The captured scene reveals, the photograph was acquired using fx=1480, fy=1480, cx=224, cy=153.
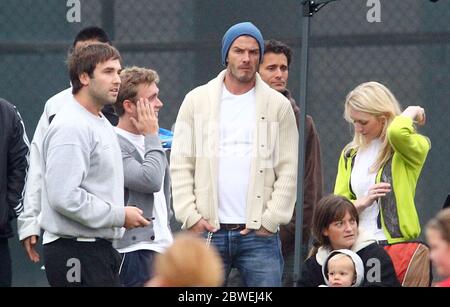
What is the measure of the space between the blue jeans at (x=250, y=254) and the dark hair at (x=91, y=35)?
1.38m

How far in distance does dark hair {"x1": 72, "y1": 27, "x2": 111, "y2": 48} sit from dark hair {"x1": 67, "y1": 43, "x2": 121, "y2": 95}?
2.60 ft

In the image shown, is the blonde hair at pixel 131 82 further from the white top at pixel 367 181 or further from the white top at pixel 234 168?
the white top at pixel 367 181

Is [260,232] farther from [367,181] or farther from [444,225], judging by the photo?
[444,225]

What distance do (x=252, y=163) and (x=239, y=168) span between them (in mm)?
72

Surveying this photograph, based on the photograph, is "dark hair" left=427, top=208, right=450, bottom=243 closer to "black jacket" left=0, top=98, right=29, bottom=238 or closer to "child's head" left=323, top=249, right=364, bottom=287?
"child's head" left=323, top=249, right=364, bottom=287

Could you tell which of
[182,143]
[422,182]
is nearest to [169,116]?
[182,143]

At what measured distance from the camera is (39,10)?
8.66m

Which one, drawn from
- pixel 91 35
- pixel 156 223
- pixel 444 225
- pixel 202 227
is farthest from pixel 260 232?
pixel 444 225

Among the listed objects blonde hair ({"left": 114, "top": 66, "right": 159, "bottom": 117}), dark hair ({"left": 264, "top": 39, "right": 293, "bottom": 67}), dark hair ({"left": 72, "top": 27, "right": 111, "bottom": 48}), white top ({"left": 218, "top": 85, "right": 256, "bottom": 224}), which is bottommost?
white top ({"left": 218, "top": 85, "right": 256, "bottom": 224})

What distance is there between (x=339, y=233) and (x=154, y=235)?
3.12ft

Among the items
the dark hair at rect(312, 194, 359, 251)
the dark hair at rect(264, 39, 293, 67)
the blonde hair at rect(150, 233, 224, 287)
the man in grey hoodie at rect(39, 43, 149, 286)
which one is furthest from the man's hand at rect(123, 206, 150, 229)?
the blonde hair at rect(150, 233, 224, 287)

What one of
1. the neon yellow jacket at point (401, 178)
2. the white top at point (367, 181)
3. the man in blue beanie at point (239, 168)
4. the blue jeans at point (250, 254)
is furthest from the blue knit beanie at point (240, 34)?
the blue jeans at point (250, 254)

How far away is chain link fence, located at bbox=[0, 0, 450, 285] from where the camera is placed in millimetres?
8461

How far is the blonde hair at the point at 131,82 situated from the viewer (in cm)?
774
